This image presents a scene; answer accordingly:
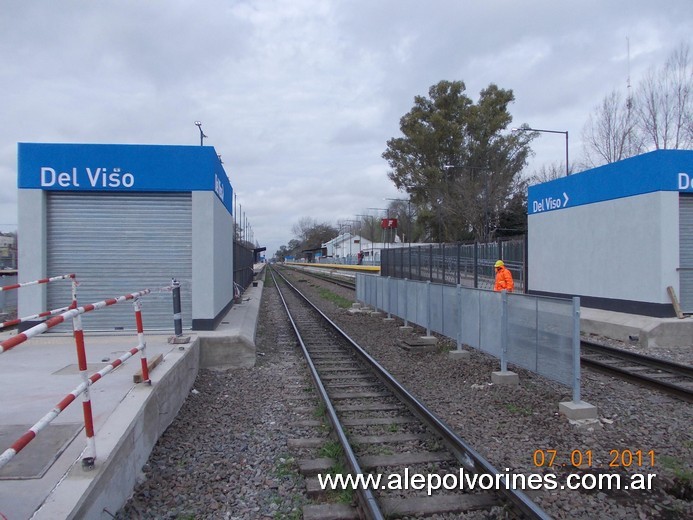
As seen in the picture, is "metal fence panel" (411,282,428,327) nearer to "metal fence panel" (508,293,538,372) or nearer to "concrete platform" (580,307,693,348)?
"metal fence panel" (508,293,538,372)

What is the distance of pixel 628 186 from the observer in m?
14.0

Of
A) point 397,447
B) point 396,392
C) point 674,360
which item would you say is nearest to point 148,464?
point 397,447

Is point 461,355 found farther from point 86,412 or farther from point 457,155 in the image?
point 457,155

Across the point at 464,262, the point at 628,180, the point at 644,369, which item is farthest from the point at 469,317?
the point at 464,262

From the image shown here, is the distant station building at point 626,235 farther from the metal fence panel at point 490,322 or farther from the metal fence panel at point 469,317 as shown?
the metal fence panel at point 490,322

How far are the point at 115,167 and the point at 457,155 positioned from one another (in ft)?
132

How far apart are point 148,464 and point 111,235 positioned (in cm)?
630

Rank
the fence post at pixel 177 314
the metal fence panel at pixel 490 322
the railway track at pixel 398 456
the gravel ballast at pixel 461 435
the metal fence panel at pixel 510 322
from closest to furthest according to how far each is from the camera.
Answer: the railway track at pixel 398 456 < the gravel ballast at pixel 461 435 < the metal fence panel at pixel 510 322 < the metal fence panel at pixel 490 322 < the fence post at pixel 177 314

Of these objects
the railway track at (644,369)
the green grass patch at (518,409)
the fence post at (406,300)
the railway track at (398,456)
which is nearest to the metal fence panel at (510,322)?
the fence post at (406,300)

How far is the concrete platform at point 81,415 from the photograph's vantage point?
11.8 ft

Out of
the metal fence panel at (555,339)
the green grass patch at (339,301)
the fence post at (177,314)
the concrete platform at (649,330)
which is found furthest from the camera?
the green grass patch at (339,301)

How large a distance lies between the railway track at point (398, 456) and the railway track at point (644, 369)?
3996 millimetres

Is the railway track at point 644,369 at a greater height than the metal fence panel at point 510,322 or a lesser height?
lesser

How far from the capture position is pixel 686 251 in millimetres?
13273
